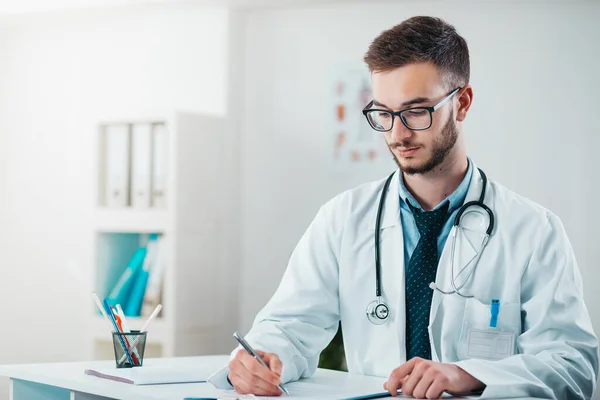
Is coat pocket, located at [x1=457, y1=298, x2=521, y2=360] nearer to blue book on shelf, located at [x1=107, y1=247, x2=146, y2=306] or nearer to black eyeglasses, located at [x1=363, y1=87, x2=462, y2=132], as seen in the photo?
black eyeglasses, located at [x1=363, y1=87, x2=462, y2=132]

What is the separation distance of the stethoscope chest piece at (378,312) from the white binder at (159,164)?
1905mm

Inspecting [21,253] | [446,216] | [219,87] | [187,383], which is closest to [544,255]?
[446,216]

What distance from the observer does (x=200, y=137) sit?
3680 mm

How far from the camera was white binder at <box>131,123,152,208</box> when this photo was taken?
361 cm

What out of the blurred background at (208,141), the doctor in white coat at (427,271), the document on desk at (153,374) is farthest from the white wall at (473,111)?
the document on desk at (153,374)

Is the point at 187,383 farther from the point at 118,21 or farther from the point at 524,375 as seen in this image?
the point at 118,21

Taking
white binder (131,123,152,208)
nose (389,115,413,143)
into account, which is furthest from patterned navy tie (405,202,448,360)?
white binder (131,123,152,208)

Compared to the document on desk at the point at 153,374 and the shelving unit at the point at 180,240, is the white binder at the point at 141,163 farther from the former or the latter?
the document on desk at the point at 153,374

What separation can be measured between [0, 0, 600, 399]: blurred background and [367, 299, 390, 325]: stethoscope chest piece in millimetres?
1815

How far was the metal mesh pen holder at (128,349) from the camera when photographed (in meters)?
1.90

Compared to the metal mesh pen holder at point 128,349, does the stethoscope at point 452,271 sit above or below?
above

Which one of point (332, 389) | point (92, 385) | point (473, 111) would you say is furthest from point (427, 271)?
point (473, 111)

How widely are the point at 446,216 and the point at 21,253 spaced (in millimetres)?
3109

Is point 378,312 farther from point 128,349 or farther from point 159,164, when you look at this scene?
point 159,164
